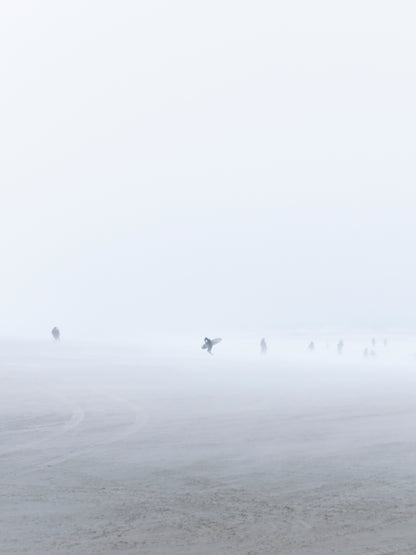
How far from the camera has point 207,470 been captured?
59.6 feet

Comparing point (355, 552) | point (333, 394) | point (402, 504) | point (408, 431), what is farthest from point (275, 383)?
point (355, 552)

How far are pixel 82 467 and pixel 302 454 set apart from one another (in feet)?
18.1

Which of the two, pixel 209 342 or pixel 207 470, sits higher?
pixel 209 342

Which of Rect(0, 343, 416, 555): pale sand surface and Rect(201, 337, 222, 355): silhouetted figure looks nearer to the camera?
Rect(0, 343, 416, 555): pale sand surface

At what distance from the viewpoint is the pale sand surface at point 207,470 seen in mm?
12672

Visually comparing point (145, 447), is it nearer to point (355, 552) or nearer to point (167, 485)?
point (167, 485)

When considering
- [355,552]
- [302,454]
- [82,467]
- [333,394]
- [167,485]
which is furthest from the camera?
[333,394]

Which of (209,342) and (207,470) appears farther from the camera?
(209,342)

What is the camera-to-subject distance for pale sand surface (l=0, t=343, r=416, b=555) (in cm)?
1267

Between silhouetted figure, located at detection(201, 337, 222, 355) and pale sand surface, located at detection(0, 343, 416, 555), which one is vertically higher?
silhouetted figure, located at detection(201, 337, 222, 355)

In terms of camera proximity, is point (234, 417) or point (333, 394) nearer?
point (234, 417)

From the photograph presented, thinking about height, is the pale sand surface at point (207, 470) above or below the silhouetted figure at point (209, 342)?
below

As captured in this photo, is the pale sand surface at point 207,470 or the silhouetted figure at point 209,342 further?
the silhouetted figure at point 209,342

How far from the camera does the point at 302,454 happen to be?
2028 cm
